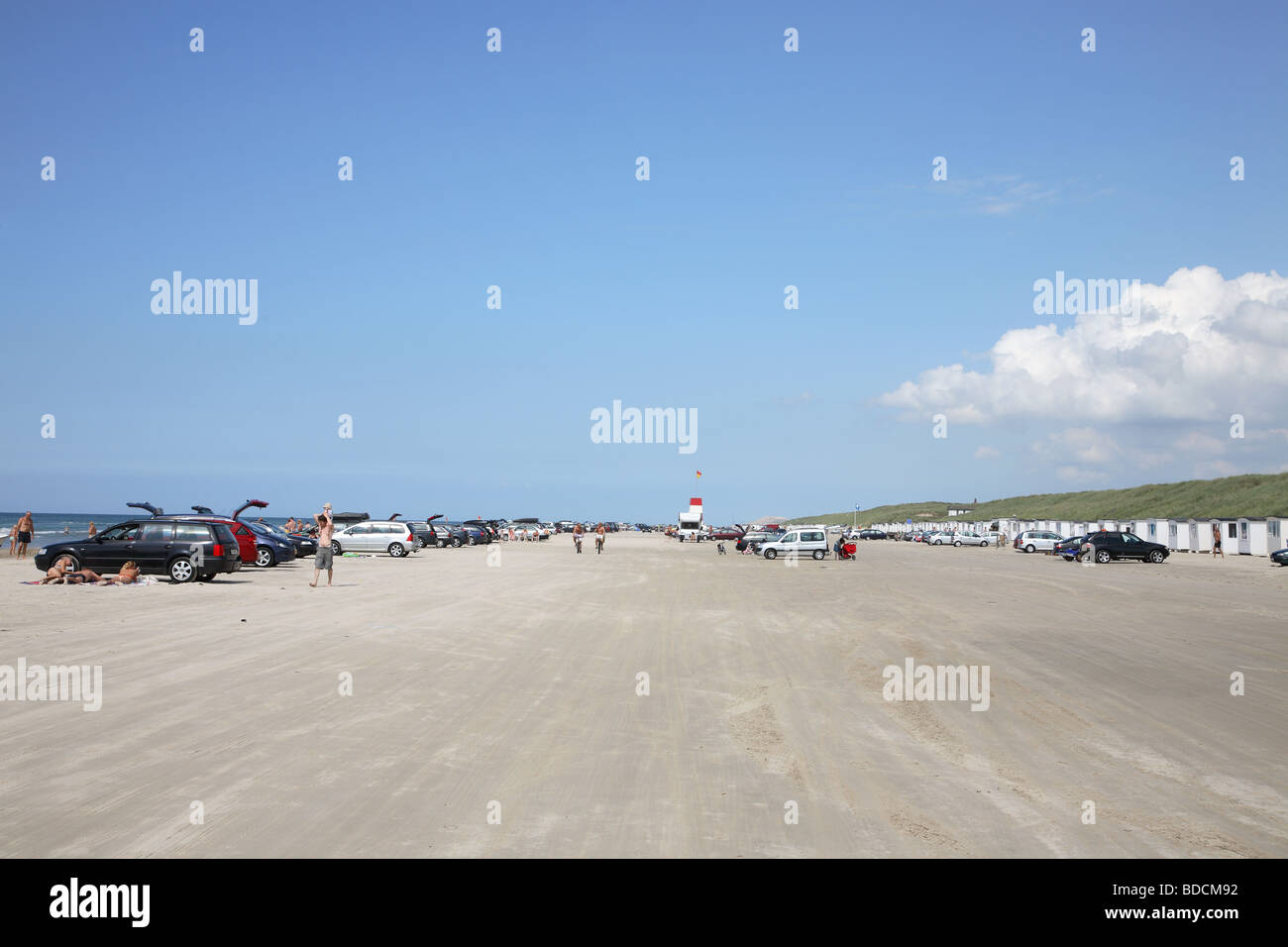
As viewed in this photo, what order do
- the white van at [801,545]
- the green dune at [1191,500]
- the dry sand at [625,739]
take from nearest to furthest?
the dry sand at [625,739]
the white van at [801,545]
the green dune at [1191,500]

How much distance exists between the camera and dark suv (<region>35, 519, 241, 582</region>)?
23.7m

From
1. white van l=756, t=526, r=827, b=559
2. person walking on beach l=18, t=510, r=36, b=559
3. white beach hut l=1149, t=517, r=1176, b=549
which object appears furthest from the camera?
white beach hut l=1149, t=517, r=1176, b=549

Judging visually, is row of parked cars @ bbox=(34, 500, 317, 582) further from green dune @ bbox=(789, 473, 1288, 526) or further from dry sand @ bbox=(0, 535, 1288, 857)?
green dune @ bbox=(789, 473, 1288, 526)

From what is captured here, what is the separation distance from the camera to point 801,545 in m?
55.8

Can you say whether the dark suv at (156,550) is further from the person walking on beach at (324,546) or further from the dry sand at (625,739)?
the dry sand at (625,739)

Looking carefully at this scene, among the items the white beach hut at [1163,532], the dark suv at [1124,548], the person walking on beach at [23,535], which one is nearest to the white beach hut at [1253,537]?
the white beach hut at [1163,532]

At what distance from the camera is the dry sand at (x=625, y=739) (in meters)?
5.72

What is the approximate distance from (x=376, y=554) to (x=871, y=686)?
41004mm

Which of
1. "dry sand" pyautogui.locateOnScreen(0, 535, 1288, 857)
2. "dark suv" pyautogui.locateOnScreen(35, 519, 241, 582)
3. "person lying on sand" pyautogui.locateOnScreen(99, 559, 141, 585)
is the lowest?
"dry sand" pyautogui.locateOnScreen(0, 535, 1288, 857)

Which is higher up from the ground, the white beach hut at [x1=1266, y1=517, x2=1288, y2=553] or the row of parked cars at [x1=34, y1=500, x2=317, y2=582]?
the row of parked cars at [x1=34, y1=500, x2=317, y2=582]

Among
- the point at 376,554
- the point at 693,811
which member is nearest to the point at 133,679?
the point at 693,811

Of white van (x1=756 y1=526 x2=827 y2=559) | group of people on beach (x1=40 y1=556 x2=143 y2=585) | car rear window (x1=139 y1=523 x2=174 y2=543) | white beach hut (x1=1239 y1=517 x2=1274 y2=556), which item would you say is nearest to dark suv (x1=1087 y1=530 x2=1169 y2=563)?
white beach hut (x1=1239 y1=517 x2=1274 y2=556)

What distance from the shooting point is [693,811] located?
6.18 m
